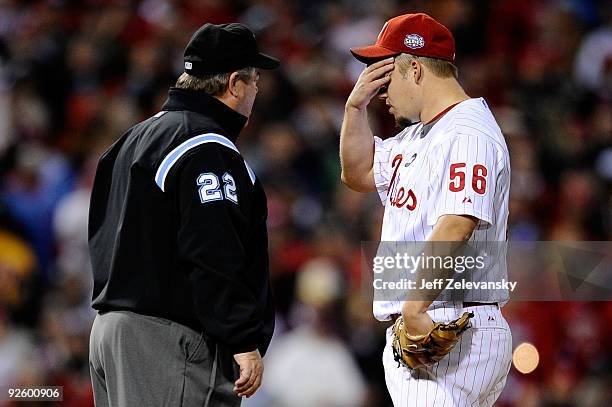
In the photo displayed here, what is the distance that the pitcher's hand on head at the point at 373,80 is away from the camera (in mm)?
3848

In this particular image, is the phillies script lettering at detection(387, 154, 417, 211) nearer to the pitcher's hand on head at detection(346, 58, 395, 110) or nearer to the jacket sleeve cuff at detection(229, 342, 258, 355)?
the pitcher's hand on head at detection(346, 58, 395, 110)

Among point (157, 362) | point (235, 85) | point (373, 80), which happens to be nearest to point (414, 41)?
point (373, 80)

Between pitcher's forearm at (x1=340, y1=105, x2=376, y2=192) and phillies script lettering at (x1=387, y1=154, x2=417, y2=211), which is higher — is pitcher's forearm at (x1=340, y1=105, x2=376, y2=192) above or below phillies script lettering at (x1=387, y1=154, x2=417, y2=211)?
above

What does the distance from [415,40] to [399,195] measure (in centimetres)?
53

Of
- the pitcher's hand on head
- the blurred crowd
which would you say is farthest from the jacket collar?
the blurred crowd

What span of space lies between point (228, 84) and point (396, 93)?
57 cm

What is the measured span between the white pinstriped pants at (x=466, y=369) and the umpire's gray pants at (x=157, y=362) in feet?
2.15

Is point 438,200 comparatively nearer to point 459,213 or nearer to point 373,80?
point 459,213

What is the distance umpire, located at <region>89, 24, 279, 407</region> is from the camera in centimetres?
345

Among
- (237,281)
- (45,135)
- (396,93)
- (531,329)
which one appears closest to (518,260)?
(531,329)

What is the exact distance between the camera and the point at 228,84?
12.3ft

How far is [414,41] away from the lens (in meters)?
3.78

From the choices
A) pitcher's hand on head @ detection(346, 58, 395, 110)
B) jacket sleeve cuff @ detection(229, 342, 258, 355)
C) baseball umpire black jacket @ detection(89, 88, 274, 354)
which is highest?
pitcher's hand on head @ detection(346, 58, 395, 110)

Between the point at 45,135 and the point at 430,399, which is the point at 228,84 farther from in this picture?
the point at 45,135
